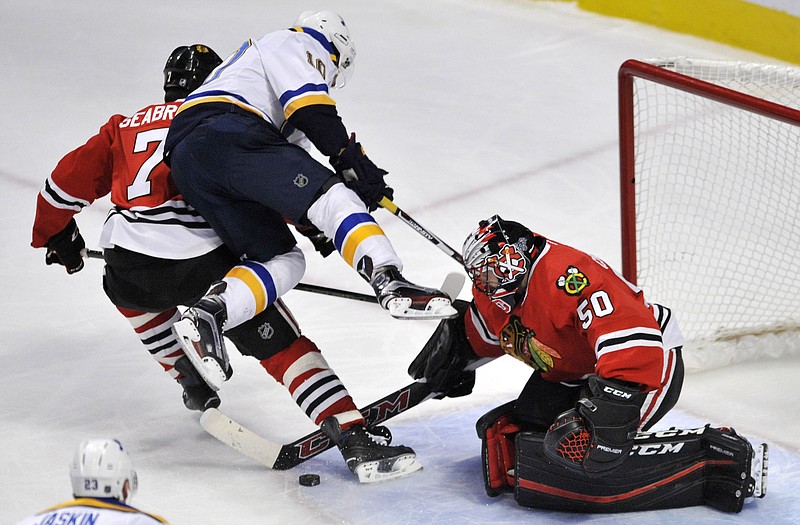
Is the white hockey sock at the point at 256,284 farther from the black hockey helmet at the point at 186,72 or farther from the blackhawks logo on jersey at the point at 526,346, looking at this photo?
the black hockey helmet at the point at 186,72

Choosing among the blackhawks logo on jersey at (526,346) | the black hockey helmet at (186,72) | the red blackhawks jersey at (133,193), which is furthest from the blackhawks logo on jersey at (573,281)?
the black hockey helmet at (186,72)

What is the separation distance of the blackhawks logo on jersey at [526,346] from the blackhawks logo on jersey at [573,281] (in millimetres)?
173

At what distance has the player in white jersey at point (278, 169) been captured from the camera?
3004mm

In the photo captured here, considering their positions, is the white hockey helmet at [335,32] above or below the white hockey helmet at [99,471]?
above

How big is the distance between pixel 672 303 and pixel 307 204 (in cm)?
153

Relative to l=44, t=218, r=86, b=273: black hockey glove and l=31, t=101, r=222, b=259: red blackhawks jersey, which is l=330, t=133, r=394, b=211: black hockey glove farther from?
l=44, t=218, r=86, b=273: black hockey glove

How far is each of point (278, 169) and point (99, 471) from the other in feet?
3.65

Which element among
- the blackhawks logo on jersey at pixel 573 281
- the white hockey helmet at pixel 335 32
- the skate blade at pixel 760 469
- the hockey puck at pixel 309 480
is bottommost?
the hockey puck at pixel 309 480

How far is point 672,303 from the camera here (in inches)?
160

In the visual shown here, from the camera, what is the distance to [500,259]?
291 centimetres

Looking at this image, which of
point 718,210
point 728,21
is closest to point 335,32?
point 718,210

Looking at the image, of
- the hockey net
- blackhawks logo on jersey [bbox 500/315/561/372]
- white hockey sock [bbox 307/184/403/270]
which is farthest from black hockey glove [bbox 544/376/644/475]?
the hockey net

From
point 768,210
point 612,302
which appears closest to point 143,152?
point 612,302

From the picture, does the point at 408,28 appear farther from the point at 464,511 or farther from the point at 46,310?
the point at 464,511
